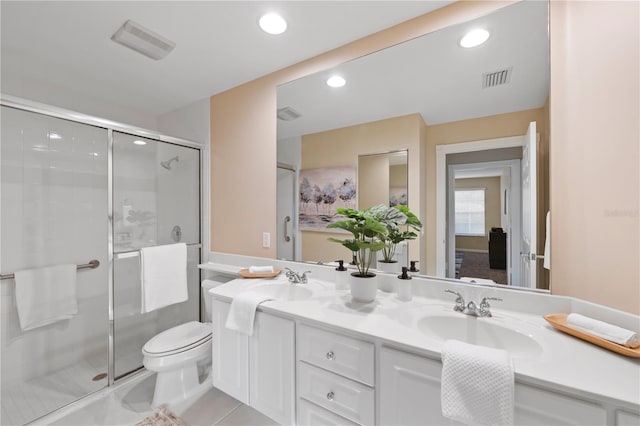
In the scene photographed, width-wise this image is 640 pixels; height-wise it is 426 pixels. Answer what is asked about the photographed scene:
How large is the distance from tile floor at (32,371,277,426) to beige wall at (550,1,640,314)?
1798mm

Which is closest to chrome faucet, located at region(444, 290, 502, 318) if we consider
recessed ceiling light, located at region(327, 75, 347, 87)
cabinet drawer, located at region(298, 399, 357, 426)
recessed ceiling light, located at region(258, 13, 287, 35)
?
cabinet drawer, located at region(298, 399, 357, 426)

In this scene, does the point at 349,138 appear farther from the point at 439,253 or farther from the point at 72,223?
the point at 72,223

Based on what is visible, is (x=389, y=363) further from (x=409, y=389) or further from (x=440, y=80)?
(x=440, y=80)

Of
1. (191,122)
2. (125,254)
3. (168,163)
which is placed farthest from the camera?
(191,122)

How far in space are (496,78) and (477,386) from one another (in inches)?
52.8

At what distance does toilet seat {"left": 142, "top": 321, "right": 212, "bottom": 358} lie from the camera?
1705 millimetres

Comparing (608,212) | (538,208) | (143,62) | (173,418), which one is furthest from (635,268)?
(143,62)

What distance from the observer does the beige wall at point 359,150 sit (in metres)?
1.54

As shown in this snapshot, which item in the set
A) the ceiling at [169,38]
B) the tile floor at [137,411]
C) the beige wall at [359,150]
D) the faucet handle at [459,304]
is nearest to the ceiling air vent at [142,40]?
the ceiling at [169,38]

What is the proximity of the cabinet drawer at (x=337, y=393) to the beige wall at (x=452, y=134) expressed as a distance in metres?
0.72

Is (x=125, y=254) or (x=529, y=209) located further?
(x=125, y=254)

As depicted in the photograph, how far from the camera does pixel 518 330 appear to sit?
104 cm

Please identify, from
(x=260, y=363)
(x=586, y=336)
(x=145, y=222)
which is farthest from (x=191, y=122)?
(x=586, y=336)

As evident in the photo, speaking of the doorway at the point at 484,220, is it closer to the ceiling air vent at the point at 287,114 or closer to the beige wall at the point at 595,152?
the beige wall at the point at 595,152
